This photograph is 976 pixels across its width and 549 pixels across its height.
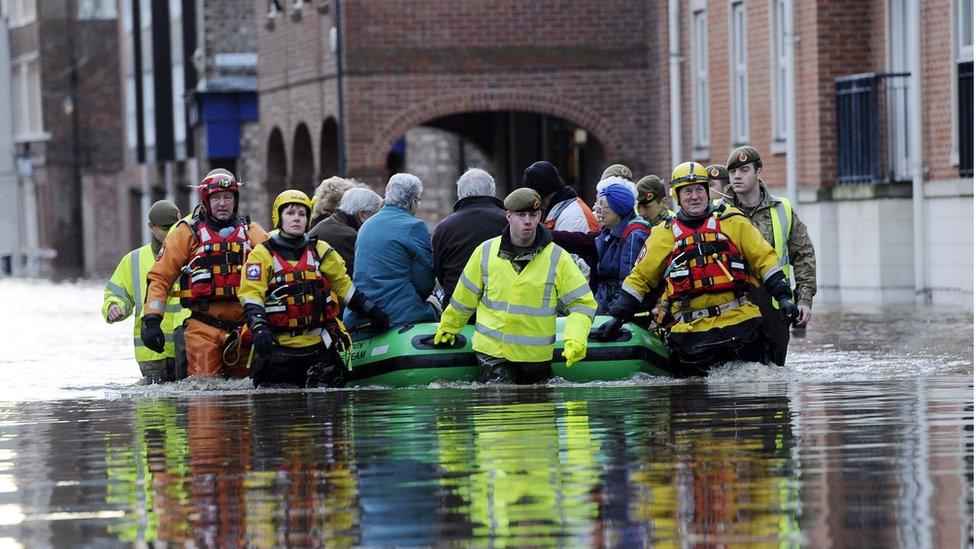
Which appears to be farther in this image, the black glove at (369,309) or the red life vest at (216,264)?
the red life vest at (216,264)

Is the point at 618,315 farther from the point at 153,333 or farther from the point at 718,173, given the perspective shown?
the point at 153,333

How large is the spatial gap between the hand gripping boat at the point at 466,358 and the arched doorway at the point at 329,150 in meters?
18.9

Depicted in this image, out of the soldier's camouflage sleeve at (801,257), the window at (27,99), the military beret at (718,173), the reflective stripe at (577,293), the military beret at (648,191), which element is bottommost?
the reflective stripe at (577,293)

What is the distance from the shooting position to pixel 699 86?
29.9 meters

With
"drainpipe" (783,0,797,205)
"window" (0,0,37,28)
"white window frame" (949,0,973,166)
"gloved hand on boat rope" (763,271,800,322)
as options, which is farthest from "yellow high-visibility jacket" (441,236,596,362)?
"window" (0,0,37,28)

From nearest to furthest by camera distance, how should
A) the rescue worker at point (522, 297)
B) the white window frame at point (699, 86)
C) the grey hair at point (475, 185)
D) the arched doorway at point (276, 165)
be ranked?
the rescue worker at point (522, 297) → the grey hair at point (475, 185) → the white window frame at point (699, 86) → the arched doorway at point (276, 165)

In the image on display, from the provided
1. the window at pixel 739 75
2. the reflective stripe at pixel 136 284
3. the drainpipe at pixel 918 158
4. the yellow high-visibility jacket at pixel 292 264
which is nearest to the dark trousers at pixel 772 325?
the yellow high-visibility jacket at pixel 292 264

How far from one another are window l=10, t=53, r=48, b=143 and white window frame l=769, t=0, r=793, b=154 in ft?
131

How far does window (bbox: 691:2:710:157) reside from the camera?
2966 centimetres

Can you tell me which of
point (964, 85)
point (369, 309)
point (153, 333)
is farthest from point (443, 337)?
point (964, 85)

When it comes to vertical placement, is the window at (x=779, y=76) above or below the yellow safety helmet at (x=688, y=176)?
above

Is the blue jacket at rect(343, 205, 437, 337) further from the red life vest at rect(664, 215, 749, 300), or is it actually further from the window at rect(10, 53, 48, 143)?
the window at rect(10, 53, 48, 143)

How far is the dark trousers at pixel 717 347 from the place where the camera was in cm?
1382

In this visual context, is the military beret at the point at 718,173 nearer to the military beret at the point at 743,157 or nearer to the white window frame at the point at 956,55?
the military beret at the point at 743,157
